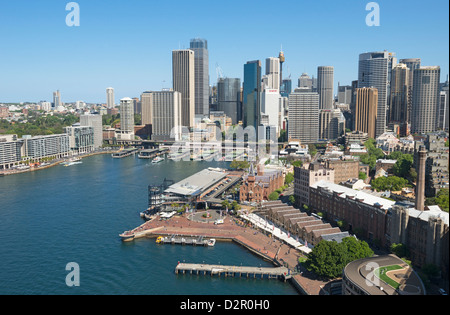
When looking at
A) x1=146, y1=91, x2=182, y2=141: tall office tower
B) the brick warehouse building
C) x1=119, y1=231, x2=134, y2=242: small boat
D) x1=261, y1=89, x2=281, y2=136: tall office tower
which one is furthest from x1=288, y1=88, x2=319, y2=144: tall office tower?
x1=119, y1=231, x2=134, y2=242: small boat

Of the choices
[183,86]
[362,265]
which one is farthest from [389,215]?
[183,86]

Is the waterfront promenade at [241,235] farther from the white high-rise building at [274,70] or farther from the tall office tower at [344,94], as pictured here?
the tall office tower at [344,94]

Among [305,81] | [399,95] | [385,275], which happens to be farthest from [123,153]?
[305,81]

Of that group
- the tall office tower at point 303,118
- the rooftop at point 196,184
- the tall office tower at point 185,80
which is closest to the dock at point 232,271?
the rooftop at point 196,184

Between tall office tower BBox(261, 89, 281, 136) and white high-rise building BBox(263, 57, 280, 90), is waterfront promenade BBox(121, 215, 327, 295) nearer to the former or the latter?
tall office tower BBox(261, 89, 281, 136)

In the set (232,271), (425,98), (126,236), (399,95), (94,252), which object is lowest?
(232,271)

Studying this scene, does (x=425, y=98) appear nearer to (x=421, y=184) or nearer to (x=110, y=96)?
(x=421, y=184)

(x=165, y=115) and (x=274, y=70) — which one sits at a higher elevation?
(x=274, y=70)
